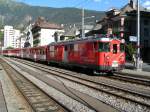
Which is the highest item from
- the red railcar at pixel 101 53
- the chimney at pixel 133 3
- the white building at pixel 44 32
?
the chimney at pixel 133 3

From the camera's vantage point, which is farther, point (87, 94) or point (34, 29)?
point (34, 29)

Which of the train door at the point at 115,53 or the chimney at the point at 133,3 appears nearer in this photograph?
the train door at the point at 115,53

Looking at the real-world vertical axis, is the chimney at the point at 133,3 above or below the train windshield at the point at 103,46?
above

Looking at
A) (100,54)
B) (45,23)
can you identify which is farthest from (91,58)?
(45,23)

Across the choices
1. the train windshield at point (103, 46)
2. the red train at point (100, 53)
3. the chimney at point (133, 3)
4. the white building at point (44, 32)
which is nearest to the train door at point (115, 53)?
the red train at point (100, 53)

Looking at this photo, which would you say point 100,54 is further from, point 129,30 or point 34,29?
point 34,29

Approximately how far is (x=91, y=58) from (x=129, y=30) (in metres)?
55.8

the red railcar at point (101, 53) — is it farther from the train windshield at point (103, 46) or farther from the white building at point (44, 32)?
the white building at point (44, 32)

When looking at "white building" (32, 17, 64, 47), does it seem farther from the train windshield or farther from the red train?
the train windshield

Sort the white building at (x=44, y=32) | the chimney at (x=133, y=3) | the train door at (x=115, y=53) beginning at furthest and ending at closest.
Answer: the white building at (x=44, y=32) → the chimney at (x=133, y=3) → the train door at (x=115, y=53)

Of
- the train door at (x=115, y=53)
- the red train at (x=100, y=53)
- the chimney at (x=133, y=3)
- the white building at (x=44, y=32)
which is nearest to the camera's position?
the red train at (x=100, y=53)

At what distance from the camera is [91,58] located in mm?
27406

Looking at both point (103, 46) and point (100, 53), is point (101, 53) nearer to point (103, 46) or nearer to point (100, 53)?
point (100, 53)

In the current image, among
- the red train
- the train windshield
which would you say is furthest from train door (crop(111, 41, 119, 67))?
the train windshield
